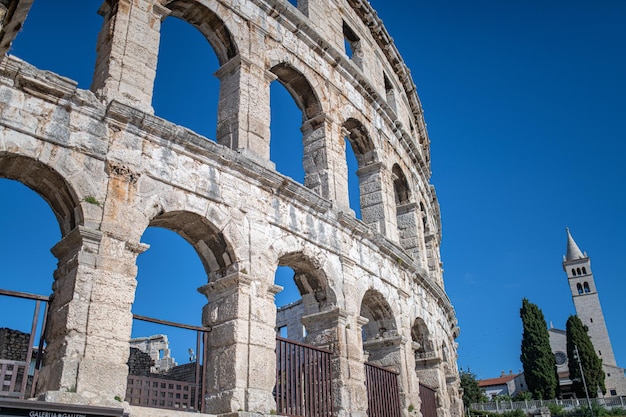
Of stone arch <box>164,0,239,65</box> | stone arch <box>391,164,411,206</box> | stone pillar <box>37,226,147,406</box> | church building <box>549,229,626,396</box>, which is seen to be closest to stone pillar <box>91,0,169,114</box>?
stone arch <box>164,0,239,65</box>

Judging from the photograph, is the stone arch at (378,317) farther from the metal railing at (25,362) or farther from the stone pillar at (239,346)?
the metal railing at (25,362)

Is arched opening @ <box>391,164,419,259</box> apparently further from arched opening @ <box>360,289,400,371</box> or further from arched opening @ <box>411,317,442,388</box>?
arched opening @ <box>360,289,400,371</box>

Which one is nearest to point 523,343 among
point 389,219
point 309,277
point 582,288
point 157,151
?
point 582,288

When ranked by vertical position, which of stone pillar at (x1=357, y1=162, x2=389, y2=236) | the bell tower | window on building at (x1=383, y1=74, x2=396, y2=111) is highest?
the bell tower

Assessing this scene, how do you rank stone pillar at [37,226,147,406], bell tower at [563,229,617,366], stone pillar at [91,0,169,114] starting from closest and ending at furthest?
1. stone pillar at [37,226,147,406]
2. stone pillar at [91,0,169,114]
3. bell tower at [563,229,617,366]

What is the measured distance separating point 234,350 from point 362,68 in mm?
8940

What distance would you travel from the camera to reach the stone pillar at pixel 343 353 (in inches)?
348

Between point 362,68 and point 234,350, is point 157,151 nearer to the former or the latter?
point 234,350

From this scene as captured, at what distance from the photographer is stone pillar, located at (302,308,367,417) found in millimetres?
8844

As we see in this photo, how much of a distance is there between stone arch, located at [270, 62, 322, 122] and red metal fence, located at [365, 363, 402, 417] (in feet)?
17.0

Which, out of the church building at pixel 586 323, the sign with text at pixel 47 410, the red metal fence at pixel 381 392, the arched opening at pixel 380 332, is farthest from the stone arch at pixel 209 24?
the church building at pixel 586 323

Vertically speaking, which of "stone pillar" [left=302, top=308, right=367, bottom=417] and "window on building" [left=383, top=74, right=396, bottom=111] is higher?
"window on building" [left=383, top=74, right=396, bottom=111]

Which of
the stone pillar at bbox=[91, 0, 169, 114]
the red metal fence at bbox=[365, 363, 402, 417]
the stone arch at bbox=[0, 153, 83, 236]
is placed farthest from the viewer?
the red metal fence at bbox=[365, 363, 402, 417]

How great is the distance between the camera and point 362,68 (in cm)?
1403
